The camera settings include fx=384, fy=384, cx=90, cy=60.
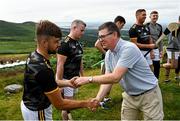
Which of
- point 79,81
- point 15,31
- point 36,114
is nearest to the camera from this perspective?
point 36,114

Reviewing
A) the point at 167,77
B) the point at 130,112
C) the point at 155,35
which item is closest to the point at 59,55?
the point at 130,112

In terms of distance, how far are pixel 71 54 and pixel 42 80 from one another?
381 centimetres

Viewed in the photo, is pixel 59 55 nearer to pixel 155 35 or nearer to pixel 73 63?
pixel 73 63

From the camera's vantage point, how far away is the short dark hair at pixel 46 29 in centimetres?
482

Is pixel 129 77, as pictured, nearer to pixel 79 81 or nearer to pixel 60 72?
pixel 79 81

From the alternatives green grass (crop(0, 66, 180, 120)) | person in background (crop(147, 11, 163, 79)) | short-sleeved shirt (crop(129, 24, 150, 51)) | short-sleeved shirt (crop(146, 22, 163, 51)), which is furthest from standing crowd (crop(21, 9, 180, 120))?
short-sleeved shirt (crop(146, 22, 163, 51))

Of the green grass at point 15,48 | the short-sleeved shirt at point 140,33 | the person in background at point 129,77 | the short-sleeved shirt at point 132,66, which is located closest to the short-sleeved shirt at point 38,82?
the person in background at point 129,77

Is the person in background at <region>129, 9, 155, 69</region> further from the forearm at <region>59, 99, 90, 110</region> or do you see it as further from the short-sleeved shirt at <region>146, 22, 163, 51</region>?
the forearm at <region>59, 99, 90, 110</region>

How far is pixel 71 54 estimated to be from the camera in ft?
28.3

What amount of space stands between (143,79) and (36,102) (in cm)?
202

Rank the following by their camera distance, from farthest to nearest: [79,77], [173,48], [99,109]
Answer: [173,48] → [99,109] → [79,77]

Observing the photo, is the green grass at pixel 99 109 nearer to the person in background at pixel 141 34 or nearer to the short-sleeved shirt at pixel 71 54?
the person in background at pixel 141 34

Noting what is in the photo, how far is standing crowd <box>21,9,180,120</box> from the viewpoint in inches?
193

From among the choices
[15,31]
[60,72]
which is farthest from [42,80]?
[15,31]
